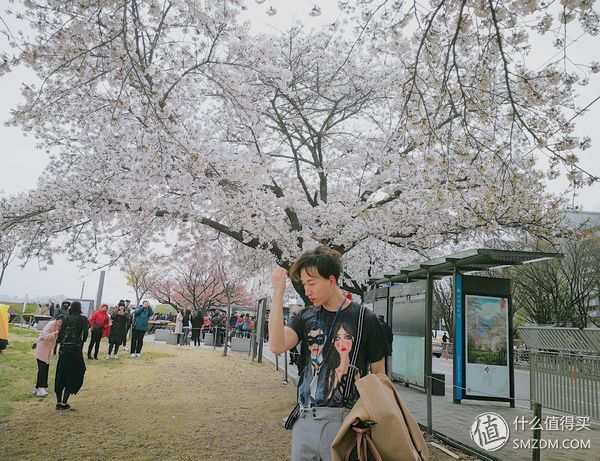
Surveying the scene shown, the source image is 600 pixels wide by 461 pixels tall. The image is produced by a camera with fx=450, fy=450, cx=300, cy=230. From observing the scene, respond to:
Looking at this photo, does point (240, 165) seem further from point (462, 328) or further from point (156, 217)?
point (462, 328)

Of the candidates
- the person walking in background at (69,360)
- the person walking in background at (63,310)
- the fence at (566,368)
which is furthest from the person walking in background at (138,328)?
the fence at (566,368)

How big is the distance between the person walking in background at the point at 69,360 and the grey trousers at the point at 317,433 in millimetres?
6818

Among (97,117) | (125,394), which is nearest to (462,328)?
(125,394)

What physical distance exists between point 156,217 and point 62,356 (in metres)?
3.82

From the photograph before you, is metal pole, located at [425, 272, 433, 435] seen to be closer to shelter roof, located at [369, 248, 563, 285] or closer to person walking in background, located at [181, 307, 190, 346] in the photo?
shelter roof, located at [369, 248, 563, 285]

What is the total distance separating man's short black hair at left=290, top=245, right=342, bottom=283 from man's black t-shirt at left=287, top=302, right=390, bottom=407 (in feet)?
0.75

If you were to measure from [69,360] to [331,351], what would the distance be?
706 centimetres

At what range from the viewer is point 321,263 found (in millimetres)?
2562

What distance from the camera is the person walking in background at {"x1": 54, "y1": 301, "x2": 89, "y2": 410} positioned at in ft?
25.6

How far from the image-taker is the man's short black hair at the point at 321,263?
2.56 m

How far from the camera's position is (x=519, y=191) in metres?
7.13

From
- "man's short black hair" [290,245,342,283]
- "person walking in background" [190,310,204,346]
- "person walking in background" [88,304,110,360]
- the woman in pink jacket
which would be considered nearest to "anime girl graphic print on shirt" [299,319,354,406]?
"man's short black hair" [290,245,342,283]

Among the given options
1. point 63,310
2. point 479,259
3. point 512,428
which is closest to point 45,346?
point 63,310

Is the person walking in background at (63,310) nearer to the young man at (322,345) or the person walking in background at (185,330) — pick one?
the young man at (322,345)
